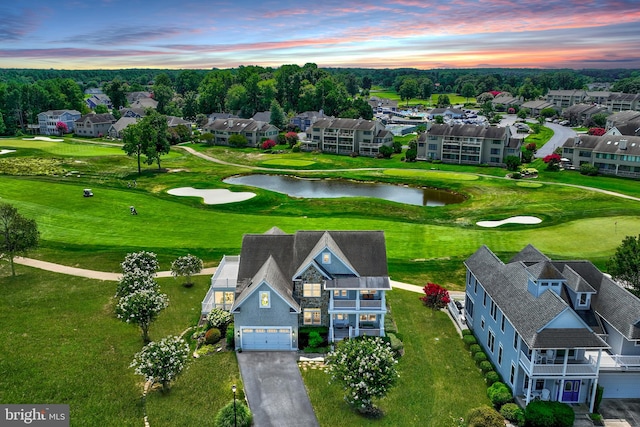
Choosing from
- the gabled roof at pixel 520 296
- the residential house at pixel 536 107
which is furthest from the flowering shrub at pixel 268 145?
the residential house at pixel 536 107

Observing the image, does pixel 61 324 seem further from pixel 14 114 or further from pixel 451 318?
pixel 14 114

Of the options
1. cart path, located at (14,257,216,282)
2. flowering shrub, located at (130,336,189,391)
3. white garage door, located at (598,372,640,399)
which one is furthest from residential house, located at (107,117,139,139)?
white garage door, located at (598,372,640,399)

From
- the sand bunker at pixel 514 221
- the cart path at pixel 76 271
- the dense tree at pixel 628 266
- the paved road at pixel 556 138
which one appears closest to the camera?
the dense tree at pixel 628 266

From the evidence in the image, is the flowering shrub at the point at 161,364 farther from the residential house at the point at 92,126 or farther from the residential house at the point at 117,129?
the residential house at the point at 92,126

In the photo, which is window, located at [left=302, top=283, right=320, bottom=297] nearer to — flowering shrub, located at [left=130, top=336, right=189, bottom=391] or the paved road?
flowering shrub, located at [left=130, top=336, right=189, bottom=391]

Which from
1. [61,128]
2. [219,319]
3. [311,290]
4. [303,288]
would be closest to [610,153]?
[311,290]

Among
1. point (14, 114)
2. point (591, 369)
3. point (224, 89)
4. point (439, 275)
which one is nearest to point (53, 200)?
point (439, 275)

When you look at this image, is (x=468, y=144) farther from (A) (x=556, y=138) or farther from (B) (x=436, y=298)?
(B) (x=436, y=298)
